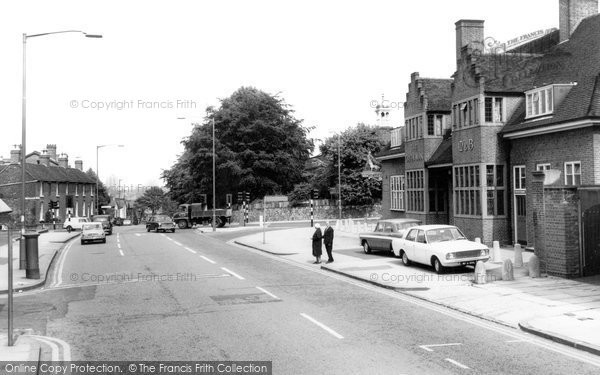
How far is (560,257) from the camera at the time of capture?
1681 cm

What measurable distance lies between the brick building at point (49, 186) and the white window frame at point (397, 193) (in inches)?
1568

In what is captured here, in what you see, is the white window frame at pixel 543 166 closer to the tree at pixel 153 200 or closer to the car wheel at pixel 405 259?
the car wheel at pixel 405 259

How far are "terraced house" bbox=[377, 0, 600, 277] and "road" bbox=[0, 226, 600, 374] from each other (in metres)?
6.11

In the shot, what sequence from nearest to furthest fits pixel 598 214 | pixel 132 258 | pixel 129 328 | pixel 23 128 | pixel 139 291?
pixel 129 328 → pixel 139 291 → pixel 598 214 → pixel 23 128 → pixel 132 258

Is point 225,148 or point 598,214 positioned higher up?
point 225,148

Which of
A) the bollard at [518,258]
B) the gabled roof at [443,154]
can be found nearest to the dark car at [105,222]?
the gabled roof at [443,154]

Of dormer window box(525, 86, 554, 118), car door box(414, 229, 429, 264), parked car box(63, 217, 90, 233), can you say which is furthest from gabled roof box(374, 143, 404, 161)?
parked car box(63, 217, 90, 233)

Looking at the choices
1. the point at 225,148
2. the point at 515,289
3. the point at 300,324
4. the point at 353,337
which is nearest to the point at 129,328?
the point at 300,324

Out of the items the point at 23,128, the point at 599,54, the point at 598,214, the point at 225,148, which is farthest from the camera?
the point at 225,148

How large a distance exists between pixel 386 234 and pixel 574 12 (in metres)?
14.2

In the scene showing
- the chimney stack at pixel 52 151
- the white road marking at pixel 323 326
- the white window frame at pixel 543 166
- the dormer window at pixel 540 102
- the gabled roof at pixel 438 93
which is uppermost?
the chimney stack at pixel 52 151

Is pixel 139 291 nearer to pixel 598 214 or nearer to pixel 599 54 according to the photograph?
pixel 598 214

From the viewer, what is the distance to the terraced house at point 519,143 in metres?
17.2

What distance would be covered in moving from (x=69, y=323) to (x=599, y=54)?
21.7m
